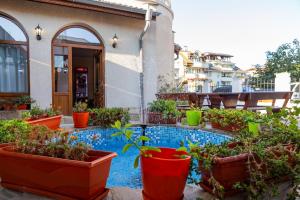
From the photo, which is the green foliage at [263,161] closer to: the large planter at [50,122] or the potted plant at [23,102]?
the large planter at [50,122]

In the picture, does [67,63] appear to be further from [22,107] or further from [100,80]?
[22,107]

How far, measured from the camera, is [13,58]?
6.70 metres

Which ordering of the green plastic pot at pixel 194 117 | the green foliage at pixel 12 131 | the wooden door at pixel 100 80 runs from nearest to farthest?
1. the green foliage at pixel 12 131
2. the green plastic pot at pixel 194 117
3. the wooden door at pixel 100 80

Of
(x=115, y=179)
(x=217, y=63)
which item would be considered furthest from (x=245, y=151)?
(x=217, y=63)

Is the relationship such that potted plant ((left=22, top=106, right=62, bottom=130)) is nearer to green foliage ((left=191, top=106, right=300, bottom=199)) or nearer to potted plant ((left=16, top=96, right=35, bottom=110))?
potted plant ((left=16, top=96, right=35, bottom=110))

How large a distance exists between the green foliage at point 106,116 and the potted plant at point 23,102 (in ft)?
6.04

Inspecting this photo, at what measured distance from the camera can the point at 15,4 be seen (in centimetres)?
646

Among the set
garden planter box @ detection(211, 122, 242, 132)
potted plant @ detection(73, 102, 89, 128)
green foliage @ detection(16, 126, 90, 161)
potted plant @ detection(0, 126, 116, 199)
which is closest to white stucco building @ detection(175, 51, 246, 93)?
garden planter box @ detection(211, 122, 242, 132)

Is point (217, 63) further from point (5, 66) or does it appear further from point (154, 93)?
point (5, 66)

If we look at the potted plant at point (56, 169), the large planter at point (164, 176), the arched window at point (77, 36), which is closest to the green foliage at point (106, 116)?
the arched window at point (77, 36)

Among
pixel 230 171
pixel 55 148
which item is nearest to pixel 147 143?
pixel 55 148

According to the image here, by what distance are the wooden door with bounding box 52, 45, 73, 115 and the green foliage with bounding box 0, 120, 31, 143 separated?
13.3 ft

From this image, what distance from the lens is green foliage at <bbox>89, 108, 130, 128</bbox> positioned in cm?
573

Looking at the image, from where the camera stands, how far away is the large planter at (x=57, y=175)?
186cm
